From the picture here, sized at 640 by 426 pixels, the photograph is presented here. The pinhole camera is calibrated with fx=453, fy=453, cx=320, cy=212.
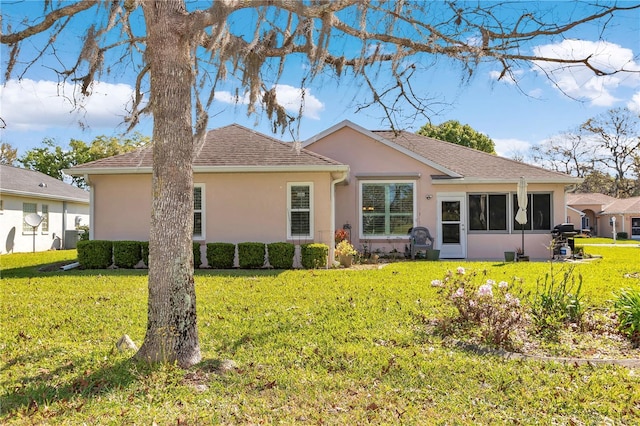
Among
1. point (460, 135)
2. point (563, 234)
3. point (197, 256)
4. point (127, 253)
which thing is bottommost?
point (197, 256)

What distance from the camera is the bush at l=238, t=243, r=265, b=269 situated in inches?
487

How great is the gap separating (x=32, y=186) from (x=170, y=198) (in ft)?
66.4

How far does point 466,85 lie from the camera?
5.46m

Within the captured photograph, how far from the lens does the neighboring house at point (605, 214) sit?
35688mm

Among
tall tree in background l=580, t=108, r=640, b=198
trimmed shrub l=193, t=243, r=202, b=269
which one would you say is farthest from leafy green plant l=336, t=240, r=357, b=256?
tall tree in background l=580, t=108, r=640, b=198

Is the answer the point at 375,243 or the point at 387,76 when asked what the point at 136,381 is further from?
the point at 375,243

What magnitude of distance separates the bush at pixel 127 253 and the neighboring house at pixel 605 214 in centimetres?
3256

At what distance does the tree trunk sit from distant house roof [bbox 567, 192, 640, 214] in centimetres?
3933

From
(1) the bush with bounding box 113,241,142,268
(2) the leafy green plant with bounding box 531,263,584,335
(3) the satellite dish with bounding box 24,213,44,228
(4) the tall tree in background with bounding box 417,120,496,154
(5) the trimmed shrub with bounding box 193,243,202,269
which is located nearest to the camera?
(2) the leafy green plant with bounding box 531,263,584,335

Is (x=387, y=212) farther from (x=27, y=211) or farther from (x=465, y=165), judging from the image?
(x=27, y=211)

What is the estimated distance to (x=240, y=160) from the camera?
13102mm

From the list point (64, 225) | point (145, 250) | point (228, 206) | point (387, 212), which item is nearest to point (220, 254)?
point (228, 206)

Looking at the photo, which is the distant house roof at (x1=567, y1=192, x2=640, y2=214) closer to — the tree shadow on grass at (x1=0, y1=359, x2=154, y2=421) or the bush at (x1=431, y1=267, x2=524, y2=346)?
the bush at (x1=431, y1=267, x2=524, y2=346)

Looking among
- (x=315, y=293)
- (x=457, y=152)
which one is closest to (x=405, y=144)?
(x=457, y=152)
